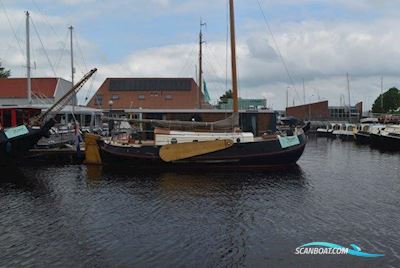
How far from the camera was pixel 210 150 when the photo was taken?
97.3ft

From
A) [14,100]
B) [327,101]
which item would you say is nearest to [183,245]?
[14,100]

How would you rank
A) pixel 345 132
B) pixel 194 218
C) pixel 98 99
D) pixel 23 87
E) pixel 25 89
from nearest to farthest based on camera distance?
pixel 194 218
pixel 25 89
pixel 23 87
pixel 345 132
pixel 98 99

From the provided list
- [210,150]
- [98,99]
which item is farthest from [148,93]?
[210,150]

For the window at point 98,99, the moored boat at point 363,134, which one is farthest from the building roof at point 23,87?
the moored boat at point 363,134

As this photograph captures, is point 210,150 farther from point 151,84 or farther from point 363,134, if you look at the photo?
point 151,84

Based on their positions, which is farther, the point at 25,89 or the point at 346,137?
the point at 346,137

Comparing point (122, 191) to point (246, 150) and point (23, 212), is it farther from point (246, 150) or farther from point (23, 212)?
point (246, 150)

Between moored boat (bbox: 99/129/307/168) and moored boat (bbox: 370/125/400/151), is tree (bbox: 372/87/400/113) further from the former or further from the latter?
moored boat (bbox: 99/129/307/168)

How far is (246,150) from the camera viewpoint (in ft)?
97.0

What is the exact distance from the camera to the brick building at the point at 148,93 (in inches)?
3282

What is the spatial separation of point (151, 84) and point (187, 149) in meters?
57.9

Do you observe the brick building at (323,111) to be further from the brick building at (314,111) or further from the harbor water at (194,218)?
the harbor water at (194,218)

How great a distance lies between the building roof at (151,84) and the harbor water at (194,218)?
57.6m

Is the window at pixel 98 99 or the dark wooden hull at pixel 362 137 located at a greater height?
the window at pixel 98 99
